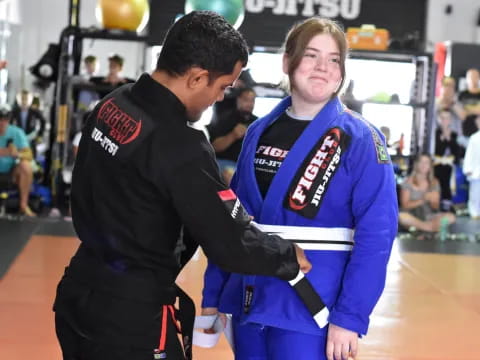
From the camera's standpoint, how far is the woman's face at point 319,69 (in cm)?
237

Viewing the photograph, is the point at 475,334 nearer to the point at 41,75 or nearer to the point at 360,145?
the point at 360,145

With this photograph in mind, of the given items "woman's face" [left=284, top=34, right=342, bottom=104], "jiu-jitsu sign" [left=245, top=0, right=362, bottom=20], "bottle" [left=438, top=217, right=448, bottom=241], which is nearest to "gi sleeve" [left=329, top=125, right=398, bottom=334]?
"woman's face" [left=284, top=34, right=342, bottom=104]

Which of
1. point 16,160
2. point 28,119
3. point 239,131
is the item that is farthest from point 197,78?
point 28,119

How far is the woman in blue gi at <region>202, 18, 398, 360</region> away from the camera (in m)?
2.25

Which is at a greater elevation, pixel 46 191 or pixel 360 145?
pixel 360 145

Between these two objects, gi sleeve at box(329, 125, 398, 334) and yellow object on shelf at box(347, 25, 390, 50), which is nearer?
gi sleeve at box(329, 125, 398, 334)

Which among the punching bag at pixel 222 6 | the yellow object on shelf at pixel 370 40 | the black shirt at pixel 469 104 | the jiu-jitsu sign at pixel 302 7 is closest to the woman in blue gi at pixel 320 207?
the punching bag at pixel 222 6

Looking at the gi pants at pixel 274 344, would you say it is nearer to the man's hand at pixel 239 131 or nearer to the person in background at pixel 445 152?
the man's hand at pixel 239 131

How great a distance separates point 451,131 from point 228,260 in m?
10.6

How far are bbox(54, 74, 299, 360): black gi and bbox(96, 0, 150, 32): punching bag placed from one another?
8.17 m

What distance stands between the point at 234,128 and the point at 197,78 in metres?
8.13

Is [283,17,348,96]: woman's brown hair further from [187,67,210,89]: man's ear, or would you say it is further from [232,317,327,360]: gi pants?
[232,317,327,360]: gi pants

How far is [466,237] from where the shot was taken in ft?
32.4

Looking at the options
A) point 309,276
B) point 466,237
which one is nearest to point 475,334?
point 309,276
